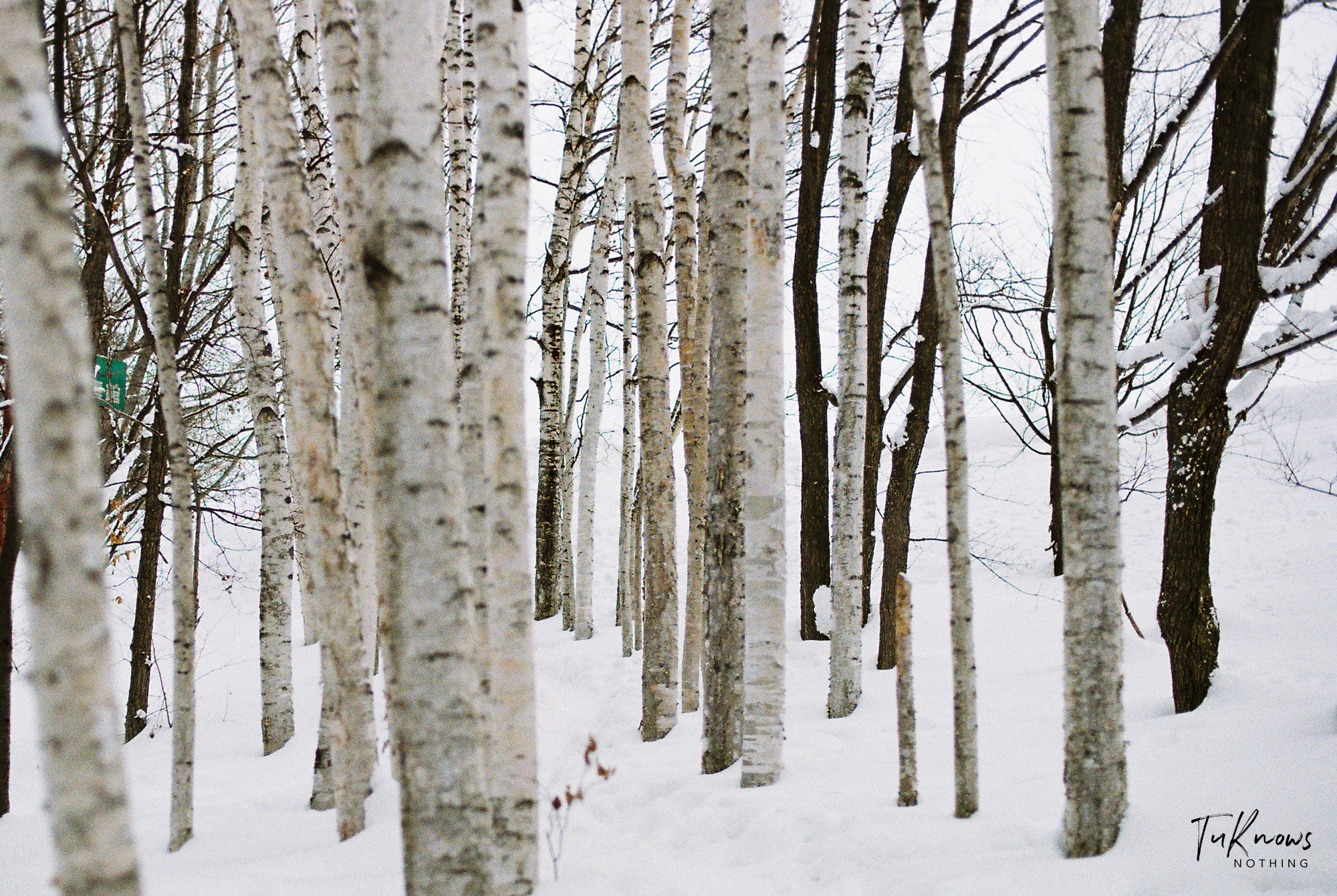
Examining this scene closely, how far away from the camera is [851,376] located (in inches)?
223

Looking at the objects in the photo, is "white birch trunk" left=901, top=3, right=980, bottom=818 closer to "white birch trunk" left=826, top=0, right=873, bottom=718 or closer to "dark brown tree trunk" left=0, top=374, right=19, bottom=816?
"white birch trunk" left=826, top=0, right=873, bottom=718

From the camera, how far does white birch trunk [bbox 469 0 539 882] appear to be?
2.66 m

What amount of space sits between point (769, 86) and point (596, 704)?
5.43m

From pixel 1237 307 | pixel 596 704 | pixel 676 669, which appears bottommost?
pixel 596 704

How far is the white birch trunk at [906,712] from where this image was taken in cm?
347

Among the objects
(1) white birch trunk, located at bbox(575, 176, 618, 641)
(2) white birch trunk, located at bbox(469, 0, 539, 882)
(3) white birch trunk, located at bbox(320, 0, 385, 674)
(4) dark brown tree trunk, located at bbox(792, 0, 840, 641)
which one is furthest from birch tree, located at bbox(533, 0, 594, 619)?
(2) white birch trunk, located at bbox(469, 0, 539, 882)

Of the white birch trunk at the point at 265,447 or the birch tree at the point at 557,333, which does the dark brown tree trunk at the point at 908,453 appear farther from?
the white birch trunk at the point at 265,447

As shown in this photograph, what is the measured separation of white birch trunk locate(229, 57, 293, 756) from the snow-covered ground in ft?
1.44

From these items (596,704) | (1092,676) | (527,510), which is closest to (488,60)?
(527,510)

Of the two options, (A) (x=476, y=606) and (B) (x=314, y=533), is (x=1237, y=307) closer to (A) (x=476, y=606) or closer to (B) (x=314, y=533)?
(A) (x=476, y=606)

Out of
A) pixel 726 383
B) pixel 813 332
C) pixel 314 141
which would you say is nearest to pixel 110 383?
pixel 314 141

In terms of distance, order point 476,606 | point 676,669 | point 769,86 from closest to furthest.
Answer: point 476,606, point 769,86, point 676,669

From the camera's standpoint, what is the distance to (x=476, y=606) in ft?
9.23

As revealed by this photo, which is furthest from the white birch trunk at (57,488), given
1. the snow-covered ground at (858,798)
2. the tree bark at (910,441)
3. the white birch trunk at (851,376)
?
the tree bark at (910,441)
